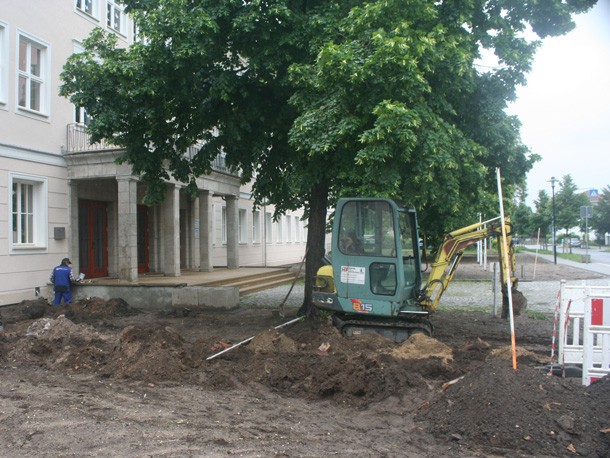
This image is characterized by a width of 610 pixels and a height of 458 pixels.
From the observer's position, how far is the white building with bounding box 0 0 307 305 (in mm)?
14375

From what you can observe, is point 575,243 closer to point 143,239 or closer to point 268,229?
point 268,229

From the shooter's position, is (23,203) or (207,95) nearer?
(207,95)

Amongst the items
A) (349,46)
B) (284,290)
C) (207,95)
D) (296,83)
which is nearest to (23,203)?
(207,95)

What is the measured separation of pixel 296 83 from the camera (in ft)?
29.7

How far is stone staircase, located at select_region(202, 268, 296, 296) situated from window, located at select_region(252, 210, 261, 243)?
17.3 feet

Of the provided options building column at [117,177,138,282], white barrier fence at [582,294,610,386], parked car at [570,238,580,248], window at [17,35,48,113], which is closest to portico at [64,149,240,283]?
building column at [117,177,138,282]

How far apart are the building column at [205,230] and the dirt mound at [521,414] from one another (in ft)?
54.6

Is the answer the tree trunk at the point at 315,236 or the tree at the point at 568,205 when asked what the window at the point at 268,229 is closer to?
the tree trunk at the point at 315,236

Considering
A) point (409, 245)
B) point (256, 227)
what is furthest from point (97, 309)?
point (256, 227)

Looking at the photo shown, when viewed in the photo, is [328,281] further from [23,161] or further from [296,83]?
[23,161]

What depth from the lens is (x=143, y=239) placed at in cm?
2116

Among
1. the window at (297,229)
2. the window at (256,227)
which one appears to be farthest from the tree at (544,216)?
the window at (256,227)

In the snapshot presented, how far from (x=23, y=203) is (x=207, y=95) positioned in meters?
7.34

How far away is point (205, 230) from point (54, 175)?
6588 mm
